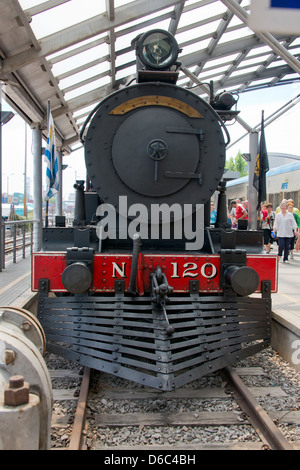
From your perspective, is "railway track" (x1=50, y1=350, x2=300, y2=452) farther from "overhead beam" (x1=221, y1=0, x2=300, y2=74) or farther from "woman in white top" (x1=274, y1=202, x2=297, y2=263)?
"woman in white top" (x1=274, y1=202, x2=297, y2=263)

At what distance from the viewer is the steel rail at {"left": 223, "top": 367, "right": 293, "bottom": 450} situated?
2527 millimetres

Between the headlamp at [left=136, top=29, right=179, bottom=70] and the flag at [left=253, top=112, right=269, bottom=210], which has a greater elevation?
the headlamp at [left=136, top=29, right=179, bottom=70]

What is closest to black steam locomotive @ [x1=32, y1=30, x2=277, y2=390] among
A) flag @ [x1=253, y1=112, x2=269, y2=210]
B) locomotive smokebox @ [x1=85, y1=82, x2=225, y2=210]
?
locomotive smokebox @ [x1=85, y1=82, x2=225, y2=210]

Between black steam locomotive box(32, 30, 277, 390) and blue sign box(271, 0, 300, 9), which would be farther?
black steam locomotive box(32, 30, 277, 390)

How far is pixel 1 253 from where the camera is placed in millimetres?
7453

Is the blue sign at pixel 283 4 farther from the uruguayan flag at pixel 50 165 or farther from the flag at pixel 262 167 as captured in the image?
the uruguayan flag at pixel 50 165

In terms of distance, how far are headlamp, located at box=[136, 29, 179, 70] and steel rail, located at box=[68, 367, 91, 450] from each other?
299 centimetres

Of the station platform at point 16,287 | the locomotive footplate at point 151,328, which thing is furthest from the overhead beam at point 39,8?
the locomotive footplate at point 151,328

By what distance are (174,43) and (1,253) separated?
16.2ft

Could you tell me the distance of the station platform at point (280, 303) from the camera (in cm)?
420

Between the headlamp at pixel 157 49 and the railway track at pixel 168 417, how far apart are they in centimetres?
298
